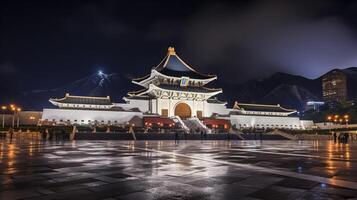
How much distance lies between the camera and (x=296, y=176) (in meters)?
8.87

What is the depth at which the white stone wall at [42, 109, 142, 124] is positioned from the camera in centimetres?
5606

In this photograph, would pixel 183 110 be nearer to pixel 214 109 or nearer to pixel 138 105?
pixel 214 109

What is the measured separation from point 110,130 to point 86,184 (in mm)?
43326

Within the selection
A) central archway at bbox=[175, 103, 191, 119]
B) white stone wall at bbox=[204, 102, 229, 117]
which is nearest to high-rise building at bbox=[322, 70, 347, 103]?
white stone wall at bbox=[204, 102, 229, 117]

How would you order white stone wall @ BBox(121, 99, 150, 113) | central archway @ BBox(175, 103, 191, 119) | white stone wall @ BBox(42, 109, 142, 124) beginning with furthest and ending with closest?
central archway @ BBox(175, 103, 191, 119)
white stone wall @ BBox(121, 99, 150, 113)
white stone wall @ BBox(42, 109, 142, 124)

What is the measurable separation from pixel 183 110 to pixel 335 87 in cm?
12304

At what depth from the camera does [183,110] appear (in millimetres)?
69125

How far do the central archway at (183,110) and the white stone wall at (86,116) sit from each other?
10.1m

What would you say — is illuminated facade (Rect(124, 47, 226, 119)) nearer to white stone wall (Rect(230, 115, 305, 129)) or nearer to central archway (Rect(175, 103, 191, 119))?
central archway (Rect(175, 103, 191, 119))

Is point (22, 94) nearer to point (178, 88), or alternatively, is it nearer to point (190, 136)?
point (178, 88)

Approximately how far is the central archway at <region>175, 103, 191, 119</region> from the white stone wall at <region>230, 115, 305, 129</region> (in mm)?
10104

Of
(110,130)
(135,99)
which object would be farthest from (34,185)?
(135,99)

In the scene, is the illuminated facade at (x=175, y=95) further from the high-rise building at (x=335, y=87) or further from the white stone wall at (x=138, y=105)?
the high-rise building at (x=335, y=87)

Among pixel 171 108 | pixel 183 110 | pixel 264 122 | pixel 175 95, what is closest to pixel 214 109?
pixel 183 110
